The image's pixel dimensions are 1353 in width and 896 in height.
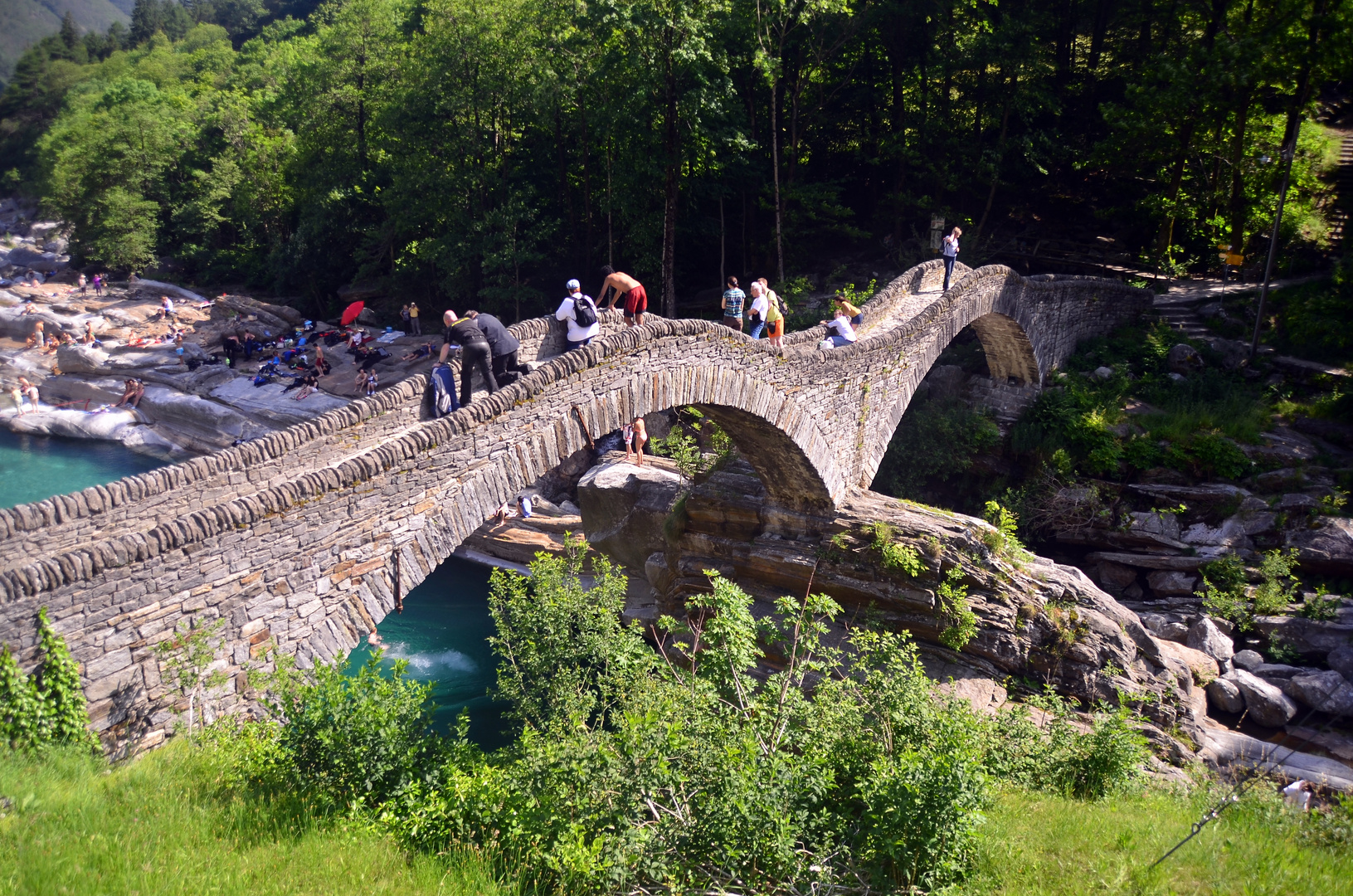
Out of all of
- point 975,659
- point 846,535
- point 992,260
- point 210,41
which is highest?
point 210,41

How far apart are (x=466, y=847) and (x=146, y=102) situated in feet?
184

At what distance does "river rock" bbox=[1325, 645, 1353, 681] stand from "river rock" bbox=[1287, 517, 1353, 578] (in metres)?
1.82

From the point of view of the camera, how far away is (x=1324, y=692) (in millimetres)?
13094

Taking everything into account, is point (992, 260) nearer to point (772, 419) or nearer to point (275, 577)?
point (772, 419)

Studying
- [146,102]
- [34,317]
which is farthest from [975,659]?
[146,102]

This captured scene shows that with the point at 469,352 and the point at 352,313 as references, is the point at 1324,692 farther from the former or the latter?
the point at 352,313

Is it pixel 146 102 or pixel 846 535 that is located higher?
pixel 146 102

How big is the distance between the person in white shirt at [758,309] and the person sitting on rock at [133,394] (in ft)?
82.1

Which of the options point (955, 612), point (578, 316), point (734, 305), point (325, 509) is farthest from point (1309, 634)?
point (325, 509)

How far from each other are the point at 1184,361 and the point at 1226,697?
34.5 ft

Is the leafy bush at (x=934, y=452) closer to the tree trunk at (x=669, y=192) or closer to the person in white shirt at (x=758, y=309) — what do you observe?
the person in white shirt at (x=758, y=309)

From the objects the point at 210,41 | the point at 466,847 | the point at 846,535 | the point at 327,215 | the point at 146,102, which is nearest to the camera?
the point at 466,847

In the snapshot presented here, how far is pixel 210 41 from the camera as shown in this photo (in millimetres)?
70062

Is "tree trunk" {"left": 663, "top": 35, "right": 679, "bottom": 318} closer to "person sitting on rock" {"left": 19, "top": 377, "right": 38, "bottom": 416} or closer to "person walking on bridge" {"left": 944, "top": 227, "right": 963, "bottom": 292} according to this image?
"person walking on bridge" {"left": 944, "top": 227, "right": 963, "bottom": 292}
